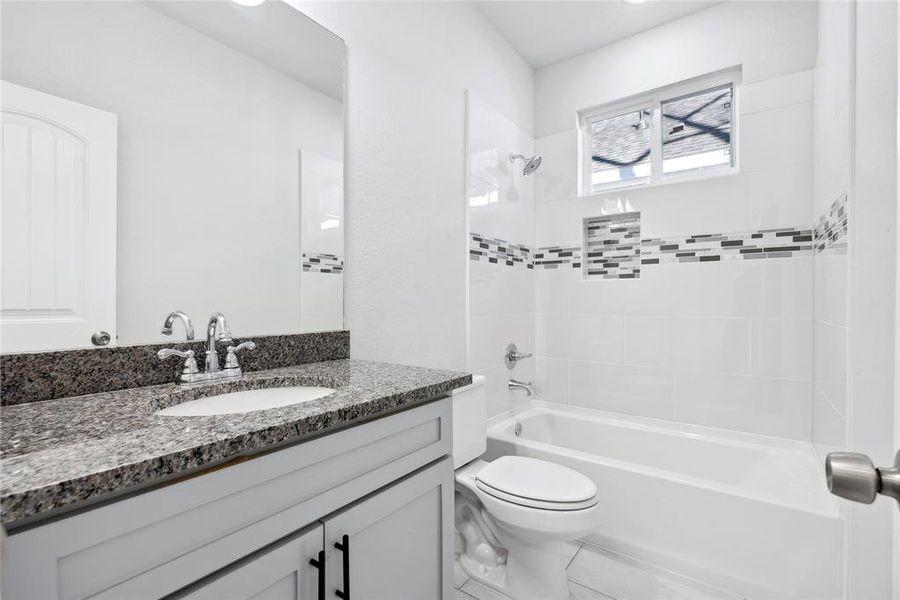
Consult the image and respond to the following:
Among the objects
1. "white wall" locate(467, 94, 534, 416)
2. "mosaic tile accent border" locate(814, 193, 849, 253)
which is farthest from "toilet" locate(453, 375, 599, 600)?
"mosaic tile accent border" locate(814, 193, 849, 253)

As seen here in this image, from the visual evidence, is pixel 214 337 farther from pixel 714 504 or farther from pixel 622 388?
pixel 622 388

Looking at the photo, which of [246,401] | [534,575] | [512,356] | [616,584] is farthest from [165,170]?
[616,584]

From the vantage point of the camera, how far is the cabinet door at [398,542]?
0.84 metres

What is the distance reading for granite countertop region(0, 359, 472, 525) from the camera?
1.65 ft

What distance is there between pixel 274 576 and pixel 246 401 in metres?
0.49

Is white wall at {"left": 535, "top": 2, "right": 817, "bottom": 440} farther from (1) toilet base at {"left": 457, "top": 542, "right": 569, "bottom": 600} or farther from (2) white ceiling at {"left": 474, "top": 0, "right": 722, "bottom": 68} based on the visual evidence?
(1) toilet base at {"left": 457, "top": 542, "right": 569, "bottom": 600}

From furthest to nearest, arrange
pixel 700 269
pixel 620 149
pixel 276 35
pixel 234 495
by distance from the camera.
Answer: pixel 620 149, pixel 700 269, pixel 276 35, pixel 234 495

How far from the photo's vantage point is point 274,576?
2.38ft

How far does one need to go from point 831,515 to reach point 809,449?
25.8 inches

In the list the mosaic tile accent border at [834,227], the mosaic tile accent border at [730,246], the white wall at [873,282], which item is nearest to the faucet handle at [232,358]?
the white wall at [873,282]

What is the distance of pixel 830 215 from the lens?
5.26ft

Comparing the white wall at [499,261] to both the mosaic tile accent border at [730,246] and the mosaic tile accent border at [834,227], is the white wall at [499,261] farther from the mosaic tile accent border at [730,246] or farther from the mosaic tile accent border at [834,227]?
the mosaic tile accent border at [834,227]

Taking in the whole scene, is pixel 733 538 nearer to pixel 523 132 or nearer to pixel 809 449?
pixel 809 449

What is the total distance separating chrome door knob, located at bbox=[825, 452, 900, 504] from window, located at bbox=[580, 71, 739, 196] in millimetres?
2301
